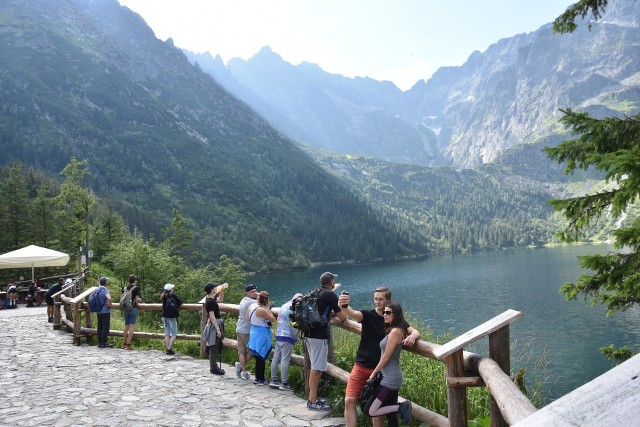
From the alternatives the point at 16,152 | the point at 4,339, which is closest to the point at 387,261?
the point at 16,152

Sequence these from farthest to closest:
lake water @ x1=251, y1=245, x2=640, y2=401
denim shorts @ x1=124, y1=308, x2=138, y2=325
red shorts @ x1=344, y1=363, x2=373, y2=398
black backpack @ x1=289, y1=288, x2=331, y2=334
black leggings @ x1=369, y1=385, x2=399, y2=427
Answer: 1. lake water @ x1=251, y1=245, x2=640, y2=401
2. denim shorts @ x1=124, y1=308, x2=138, y2=325
3. black backpack @ x1=289, y1=288, x2=331, y2=334
4. red shorts @ x1=344, y1=363, x2=373, y2=398
5. black leggings @ x1=369, y1=385, x2=399, y2=427

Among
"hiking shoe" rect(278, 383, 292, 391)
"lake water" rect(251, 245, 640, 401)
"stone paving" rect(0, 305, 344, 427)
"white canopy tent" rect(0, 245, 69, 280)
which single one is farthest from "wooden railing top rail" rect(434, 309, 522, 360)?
"white canopy tent" rect(0, 245, 69, 280)

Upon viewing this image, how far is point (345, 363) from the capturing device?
8344 mm

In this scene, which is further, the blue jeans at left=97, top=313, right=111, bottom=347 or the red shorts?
the blue jeans at left=97, top=313, right=111, bottom=347

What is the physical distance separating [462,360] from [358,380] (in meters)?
1.80

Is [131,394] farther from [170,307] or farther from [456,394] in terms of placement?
[456,394]

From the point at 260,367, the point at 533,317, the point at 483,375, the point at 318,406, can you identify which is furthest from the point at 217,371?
the point at 533,317

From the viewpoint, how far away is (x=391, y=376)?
536 cm

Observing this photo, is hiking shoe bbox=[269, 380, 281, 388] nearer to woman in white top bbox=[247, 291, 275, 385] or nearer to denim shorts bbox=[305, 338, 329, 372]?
woman in white top bbox=[247, 291, 275, 385]

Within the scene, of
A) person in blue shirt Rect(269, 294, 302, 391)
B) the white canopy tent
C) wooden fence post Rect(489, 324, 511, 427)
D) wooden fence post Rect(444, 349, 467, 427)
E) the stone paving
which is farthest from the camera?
the white canopy tent

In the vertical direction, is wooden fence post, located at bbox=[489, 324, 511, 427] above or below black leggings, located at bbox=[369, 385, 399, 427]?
above

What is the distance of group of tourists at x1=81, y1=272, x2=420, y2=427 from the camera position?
537 cm

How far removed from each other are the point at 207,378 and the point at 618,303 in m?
7.76

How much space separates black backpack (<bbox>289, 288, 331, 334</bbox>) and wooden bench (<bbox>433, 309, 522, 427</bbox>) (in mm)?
2722
